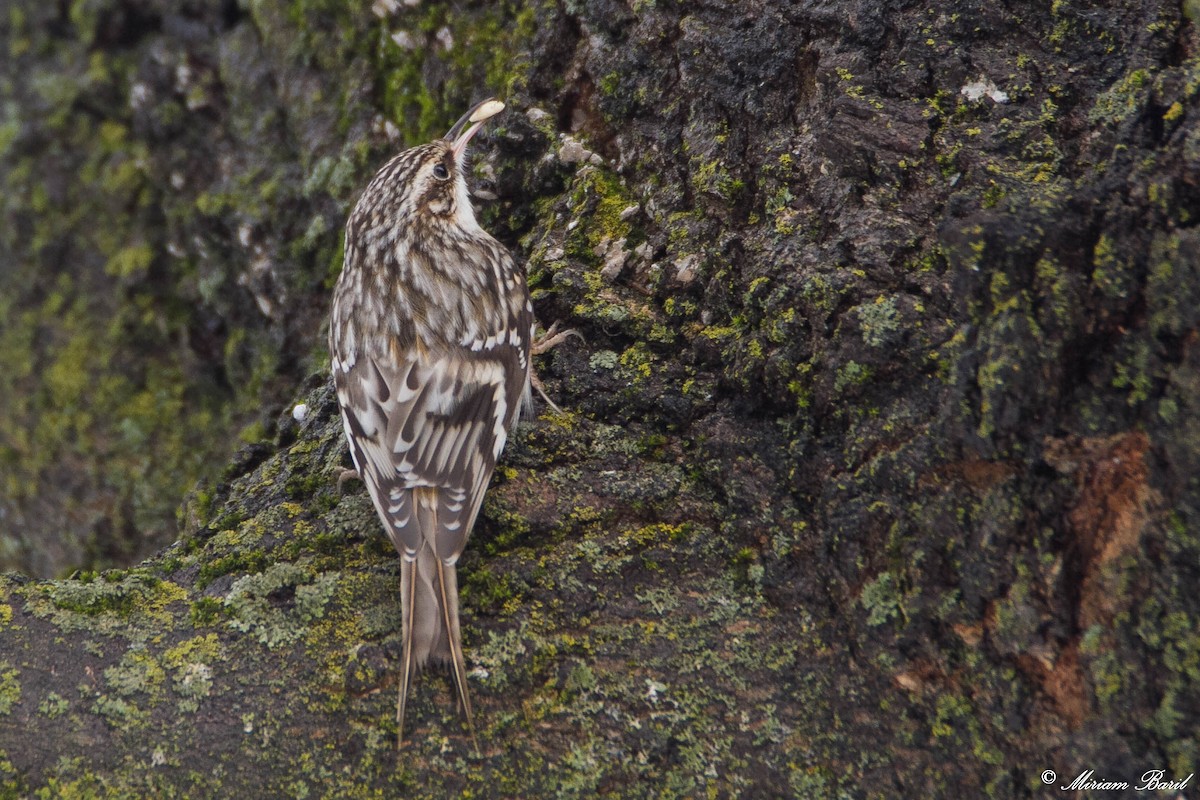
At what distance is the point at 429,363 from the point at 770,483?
1058mm

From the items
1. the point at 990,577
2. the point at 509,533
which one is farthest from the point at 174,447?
the point at 990,577

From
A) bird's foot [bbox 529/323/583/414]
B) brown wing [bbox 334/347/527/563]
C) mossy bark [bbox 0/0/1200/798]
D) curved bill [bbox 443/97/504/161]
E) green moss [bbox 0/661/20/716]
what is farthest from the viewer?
curved bill [bbox 443/97/504/161]

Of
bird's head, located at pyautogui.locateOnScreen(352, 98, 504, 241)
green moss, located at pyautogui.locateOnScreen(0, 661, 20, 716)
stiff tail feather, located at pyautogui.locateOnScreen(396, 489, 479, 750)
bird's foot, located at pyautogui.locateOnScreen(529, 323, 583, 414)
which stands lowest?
stiff tail feather, located at pyautogui.locateOnScreen(396, 489, 479, 750)

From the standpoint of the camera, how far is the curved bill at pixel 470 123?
298 cm

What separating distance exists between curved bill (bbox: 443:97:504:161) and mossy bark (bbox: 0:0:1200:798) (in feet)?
0.29

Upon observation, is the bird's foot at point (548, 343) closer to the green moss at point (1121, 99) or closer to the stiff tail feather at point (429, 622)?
→ the stiff tail feather at point (429, 622)

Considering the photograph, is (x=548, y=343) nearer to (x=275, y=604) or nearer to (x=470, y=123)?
(x=470, y=123)

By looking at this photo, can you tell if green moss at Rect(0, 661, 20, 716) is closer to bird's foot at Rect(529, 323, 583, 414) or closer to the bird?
the bird

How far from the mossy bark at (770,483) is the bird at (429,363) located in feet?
0.24

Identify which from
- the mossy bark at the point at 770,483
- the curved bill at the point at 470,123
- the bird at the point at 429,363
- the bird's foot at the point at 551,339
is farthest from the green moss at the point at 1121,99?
the curved bill at the point at 470,123

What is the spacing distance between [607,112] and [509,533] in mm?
1183

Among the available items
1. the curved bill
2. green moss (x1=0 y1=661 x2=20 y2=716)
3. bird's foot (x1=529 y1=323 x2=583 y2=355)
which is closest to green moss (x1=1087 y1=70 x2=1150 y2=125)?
bird's foot (x1=529 y1=323 x2=583 y2=355)

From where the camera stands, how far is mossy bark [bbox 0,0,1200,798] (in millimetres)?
1844

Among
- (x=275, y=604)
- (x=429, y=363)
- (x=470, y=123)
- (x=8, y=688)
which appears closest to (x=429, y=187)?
(x=470, y=123)
